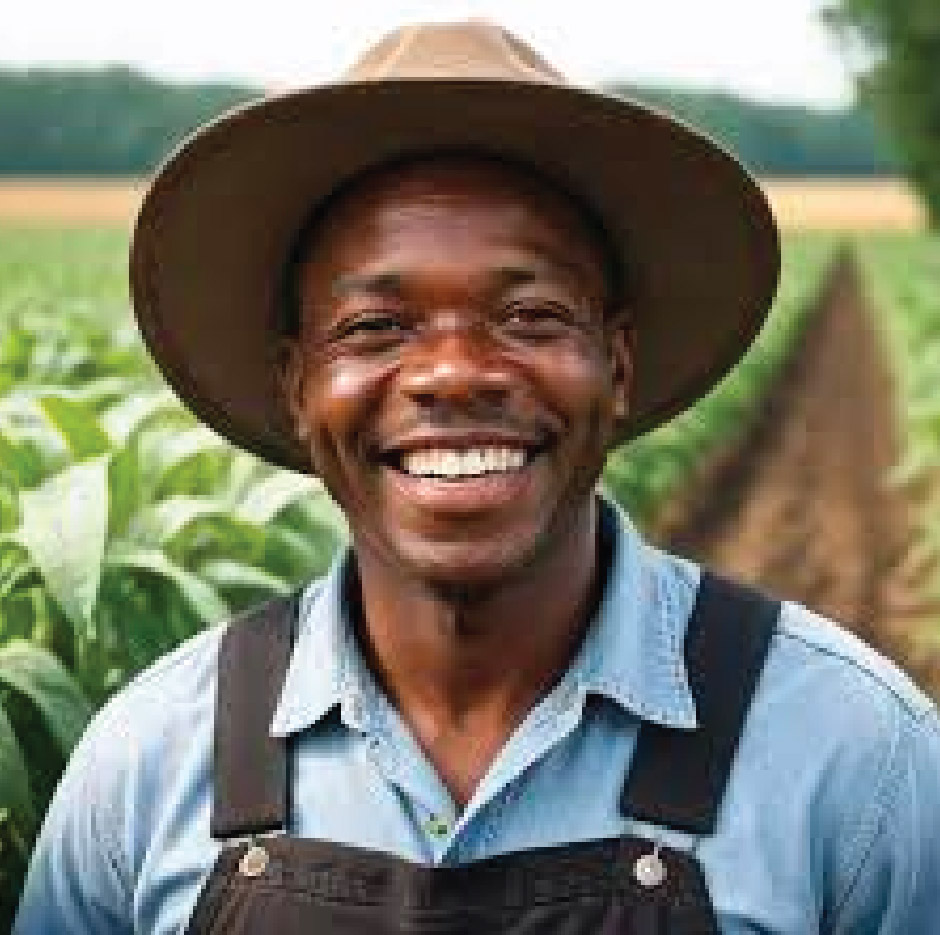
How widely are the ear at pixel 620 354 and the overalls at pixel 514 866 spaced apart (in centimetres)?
20

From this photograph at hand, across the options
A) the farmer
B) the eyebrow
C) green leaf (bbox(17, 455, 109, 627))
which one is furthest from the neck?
green leaf (bbox(17, 455, 109, 627))

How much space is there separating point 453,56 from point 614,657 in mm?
495

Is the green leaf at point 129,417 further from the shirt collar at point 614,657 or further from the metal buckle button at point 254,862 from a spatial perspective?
the metal buckle button at point 254,862

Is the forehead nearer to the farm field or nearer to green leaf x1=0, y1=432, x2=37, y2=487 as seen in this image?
green leaf x1=0, y1=432, x2=37, y2=487

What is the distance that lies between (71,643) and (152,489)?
1.85 feet

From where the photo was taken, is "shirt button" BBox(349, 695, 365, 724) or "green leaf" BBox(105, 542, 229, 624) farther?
"green leaf" BBox(105, 542, 229, 624)

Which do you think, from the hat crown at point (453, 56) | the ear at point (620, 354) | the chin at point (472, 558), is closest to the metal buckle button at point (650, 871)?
the chin at point (472, 558)

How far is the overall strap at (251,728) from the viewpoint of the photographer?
1.92 metres

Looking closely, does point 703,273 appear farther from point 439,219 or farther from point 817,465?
point 817,465

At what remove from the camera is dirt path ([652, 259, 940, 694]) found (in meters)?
8.96

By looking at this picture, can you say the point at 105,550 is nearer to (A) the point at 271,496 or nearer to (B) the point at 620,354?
(A) the point at 271,496

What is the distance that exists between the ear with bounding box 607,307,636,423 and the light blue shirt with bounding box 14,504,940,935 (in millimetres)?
128

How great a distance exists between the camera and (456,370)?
1.84 metres

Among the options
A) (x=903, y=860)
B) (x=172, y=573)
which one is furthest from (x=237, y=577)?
(x=903, y=860)
